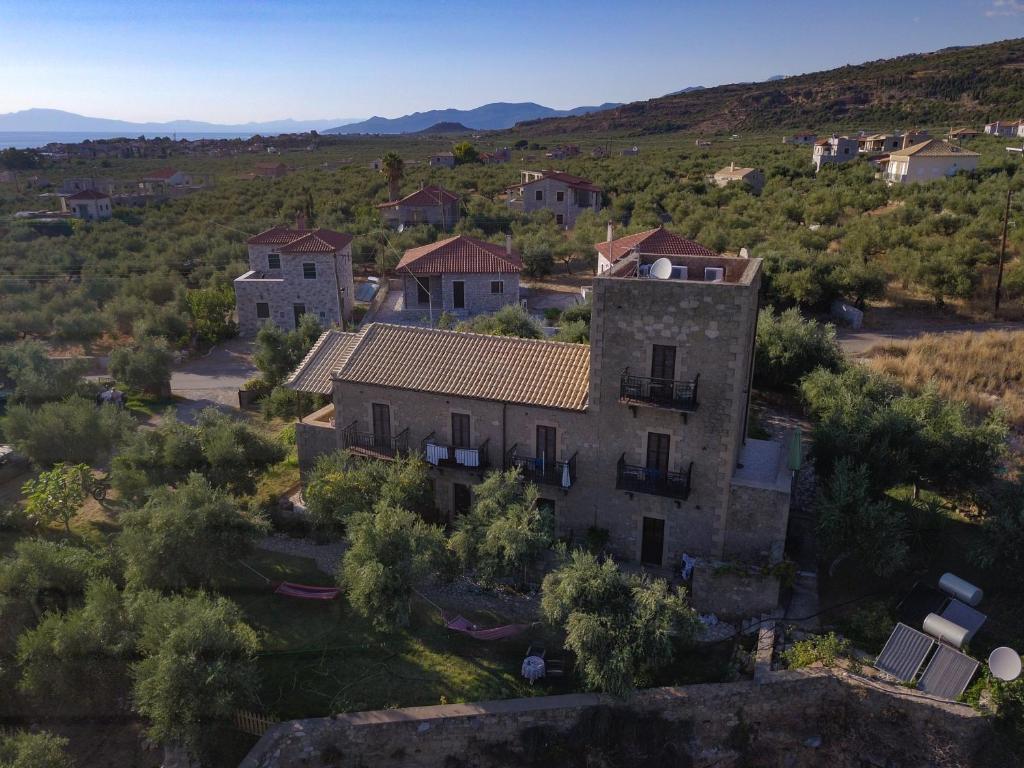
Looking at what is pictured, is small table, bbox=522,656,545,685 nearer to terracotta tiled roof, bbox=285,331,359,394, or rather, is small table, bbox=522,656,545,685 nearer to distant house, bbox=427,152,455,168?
terracotta tiled roof, bbox=285,331,359,394

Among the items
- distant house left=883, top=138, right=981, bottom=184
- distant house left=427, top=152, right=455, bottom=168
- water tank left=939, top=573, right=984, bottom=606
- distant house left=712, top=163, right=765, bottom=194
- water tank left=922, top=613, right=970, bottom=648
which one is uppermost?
distant house left=427, top=152, right=455, bottom=168

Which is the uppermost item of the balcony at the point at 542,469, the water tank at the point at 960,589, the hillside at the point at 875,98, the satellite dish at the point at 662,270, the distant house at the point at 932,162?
the hillside at the point at 875,98

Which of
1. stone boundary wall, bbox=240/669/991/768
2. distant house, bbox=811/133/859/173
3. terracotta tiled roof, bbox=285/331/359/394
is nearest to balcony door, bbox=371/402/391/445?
terracotta tiled roof, bbox=285/331/359/394

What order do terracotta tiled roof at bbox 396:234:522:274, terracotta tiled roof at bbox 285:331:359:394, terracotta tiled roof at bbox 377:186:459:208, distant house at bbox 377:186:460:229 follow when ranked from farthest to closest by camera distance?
1. distant house at bbox 377:186:460:229
2. terracotta tiled roof at bbox 377:186:459:208
3. terracotta tiled roof at bbox 396:234:522:274
4. terracotta tiled roof at bbox 285:331:359:394

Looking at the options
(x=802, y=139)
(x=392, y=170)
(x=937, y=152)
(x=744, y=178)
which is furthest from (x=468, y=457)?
(x=802, y=139)

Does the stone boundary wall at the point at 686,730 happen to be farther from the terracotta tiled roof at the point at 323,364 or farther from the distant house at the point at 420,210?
the distant house at the point at 420,210

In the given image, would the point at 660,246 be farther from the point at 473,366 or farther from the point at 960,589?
the point at 960,589

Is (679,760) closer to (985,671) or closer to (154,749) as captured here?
(985,671)

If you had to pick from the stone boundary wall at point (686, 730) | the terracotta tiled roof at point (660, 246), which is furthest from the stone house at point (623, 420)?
the terracotta tiled roof at point (660, 246)
